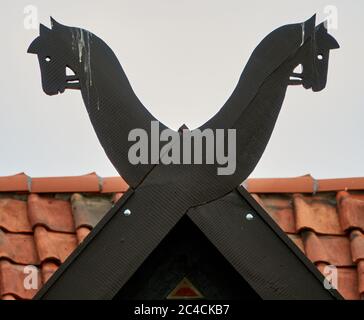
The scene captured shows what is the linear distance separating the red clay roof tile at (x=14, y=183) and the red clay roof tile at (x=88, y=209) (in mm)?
238

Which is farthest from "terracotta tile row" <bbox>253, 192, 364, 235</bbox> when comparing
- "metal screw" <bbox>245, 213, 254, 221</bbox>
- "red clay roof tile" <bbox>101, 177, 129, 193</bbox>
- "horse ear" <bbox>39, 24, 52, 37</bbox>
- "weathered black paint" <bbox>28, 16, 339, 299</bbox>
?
"horse ear" <bbox>39, 24, 52, 37</bbox>

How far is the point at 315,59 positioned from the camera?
6.39 metres

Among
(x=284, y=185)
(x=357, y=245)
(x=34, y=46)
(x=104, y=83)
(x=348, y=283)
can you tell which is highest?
(x=34, y=46)

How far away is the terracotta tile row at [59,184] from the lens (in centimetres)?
763

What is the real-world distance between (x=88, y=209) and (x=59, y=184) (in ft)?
0.87

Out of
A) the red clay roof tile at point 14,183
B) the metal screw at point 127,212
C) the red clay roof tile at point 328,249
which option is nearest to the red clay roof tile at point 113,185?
the red clay roof tile at point 14,183

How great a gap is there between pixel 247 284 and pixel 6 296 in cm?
130

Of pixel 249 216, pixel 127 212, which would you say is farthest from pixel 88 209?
pixel 249 216

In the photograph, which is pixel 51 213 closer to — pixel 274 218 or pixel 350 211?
pixel 274 218

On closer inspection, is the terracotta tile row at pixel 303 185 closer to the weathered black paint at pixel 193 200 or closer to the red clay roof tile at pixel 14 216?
the red clay roof tile at pixel 14 216

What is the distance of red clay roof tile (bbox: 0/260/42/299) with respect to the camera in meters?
6.75

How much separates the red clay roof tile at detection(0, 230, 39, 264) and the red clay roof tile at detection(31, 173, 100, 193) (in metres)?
0.43
